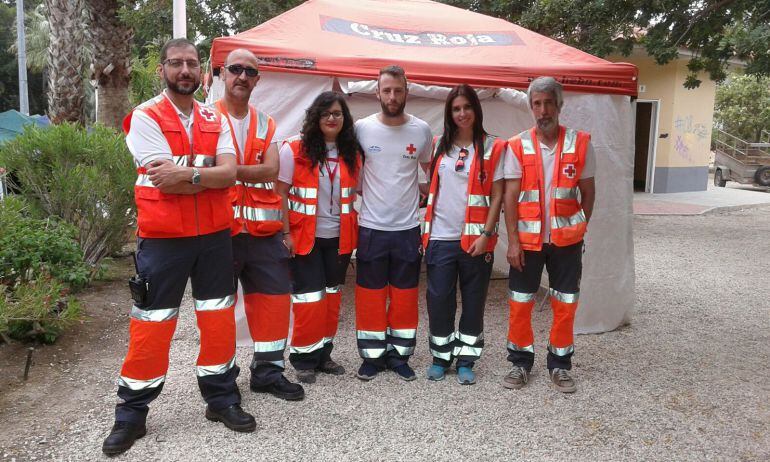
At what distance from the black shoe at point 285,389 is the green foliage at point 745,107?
29.5 meters

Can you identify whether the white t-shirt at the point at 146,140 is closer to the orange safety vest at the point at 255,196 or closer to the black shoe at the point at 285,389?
the orange safety vest at the point at 255,196

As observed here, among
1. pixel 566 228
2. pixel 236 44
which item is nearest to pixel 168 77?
pixel 236 44

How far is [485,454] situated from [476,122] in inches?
76.6

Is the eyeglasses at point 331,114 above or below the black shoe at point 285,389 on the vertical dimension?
above

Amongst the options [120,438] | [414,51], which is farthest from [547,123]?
[120,438]

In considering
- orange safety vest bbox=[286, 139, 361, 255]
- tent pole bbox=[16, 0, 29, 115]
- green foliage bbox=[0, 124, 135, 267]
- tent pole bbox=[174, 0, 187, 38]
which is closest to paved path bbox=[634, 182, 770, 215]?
tent pole bbox=[174, 0, 187, 38]

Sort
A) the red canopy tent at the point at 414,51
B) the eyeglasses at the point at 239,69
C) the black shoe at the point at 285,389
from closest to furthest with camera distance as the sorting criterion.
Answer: the eyeglasses at the point at 239,69 → the black shoe at the point at 285,389 → the red canopy tent at the point at 414,51

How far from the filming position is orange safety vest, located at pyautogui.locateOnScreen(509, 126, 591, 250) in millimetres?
3803

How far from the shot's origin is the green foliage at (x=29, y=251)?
4.57m

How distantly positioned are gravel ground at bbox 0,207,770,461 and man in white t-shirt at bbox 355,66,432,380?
0.37m

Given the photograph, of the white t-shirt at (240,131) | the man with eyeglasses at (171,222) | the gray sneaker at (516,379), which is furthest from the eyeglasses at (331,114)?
the gray sneaker at (516,379)

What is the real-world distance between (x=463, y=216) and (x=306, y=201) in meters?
0.98

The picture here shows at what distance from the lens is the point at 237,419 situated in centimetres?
330

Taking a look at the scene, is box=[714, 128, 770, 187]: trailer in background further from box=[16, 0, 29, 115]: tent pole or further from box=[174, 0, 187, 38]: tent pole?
box=[16, 0, 29, 115]: tent pole
